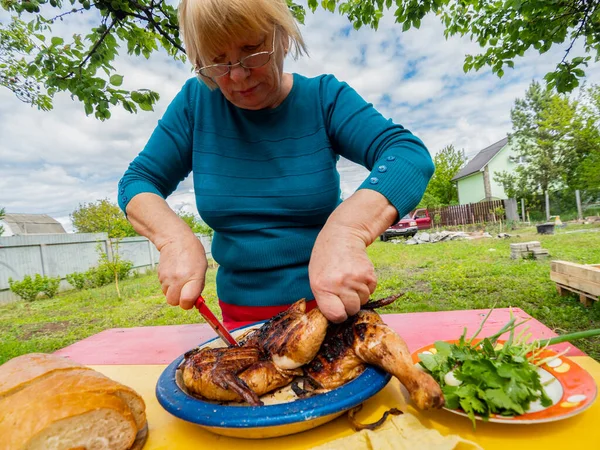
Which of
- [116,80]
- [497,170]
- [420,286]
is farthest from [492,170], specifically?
[116,80]

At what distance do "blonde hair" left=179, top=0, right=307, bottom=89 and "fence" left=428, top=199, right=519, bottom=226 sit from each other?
87.4 ft

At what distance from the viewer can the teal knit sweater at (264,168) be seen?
67.7 inches

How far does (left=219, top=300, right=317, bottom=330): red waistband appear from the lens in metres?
1.83

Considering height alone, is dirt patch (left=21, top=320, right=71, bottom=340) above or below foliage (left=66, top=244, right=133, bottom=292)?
below

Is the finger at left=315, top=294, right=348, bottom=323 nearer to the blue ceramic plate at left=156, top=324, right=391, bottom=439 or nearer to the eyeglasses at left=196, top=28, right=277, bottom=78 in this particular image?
the blue ceramic plate at left=156, top=324, right=391, bottom=439

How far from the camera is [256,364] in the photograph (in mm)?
1104

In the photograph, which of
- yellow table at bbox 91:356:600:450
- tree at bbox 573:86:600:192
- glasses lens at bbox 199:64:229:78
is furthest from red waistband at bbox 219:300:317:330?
tree at bbox 573:86:600:192

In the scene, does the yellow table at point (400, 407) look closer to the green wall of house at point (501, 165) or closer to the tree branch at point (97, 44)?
the tree branch at point (97, 44)

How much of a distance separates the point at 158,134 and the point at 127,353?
125cm

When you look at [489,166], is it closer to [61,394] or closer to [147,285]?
[147,285]

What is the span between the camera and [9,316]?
9289mm

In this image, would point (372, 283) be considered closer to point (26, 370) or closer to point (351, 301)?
point (351, 301)

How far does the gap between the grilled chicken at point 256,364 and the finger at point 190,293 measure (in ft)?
0.56

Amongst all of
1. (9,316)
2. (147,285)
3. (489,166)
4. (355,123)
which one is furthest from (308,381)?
(489,166)
